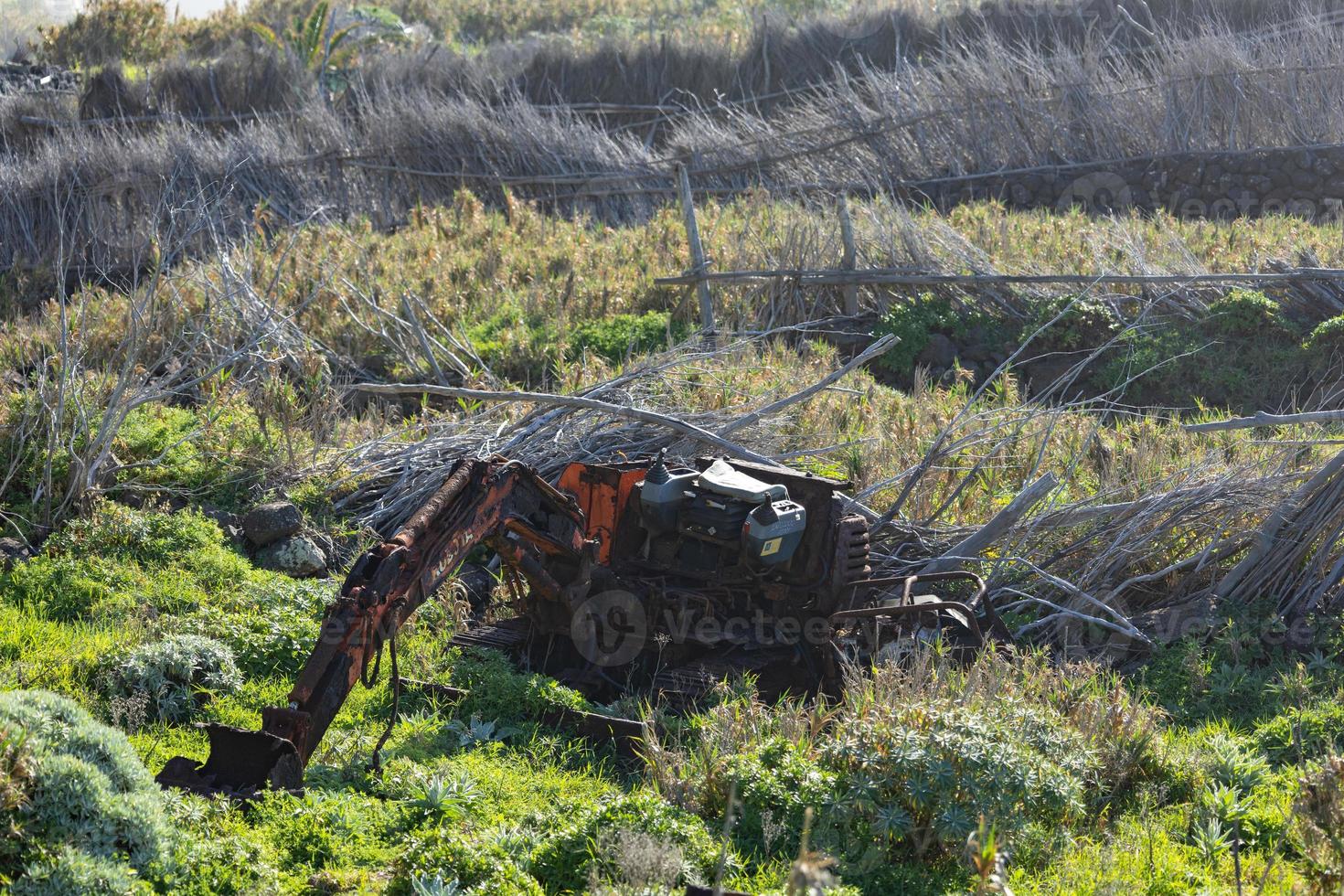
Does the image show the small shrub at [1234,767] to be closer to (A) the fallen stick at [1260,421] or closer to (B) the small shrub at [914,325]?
(A) the fallen stick at [1260,421]

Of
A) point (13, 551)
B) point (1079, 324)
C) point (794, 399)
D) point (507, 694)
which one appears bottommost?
point (1079, 324)

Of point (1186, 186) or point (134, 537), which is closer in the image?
point (134, 537)

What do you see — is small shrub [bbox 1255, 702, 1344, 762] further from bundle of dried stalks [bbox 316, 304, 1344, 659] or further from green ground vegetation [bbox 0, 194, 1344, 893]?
bundle of dried stalks [bbox 316, 304, 1344, 659]

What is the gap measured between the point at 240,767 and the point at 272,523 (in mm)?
3713

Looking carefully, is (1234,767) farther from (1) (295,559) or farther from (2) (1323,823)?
(1) (295,559)

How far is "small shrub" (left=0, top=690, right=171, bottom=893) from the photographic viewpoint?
403cm

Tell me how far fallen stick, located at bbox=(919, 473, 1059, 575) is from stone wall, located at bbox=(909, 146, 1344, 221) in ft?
34.4

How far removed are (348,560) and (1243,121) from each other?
14.5m

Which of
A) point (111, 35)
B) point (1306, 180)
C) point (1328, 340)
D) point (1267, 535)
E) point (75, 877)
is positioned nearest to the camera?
point (75, 877)

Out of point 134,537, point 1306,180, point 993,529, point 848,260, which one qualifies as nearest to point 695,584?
point 993,529

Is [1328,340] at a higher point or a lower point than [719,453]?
lower

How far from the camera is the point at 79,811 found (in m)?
4.17

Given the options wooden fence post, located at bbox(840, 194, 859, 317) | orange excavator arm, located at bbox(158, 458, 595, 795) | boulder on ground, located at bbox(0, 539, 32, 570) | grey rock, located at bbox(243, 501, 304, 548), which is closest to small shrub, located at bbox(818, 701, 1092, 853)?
orange excavator arm, located at bbox(158, 458, 595, 795)

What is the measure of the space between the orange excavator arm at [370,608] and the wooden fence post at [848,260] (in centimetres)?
719
